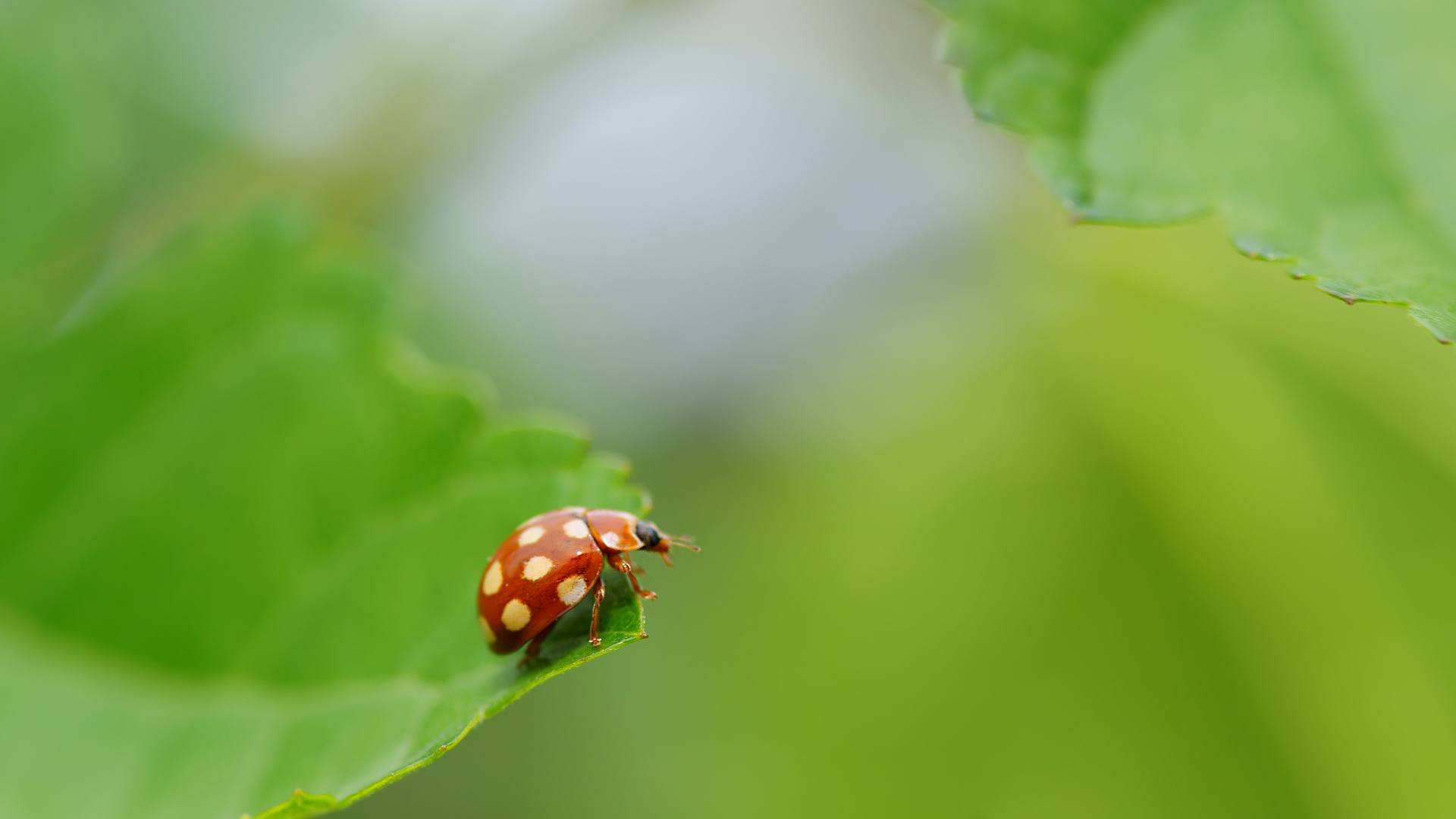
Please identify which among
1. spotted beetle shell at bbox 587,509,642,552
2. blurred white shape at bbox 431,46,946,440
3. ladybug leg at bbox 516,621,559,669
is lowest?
ladybug leg at bbox 516,621,559,669

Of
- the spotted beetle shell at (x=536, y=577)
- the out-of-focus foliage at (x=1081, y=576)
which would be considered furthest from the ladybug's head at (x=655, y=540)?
the out-of-focus foliage at (x=1081, y=576)

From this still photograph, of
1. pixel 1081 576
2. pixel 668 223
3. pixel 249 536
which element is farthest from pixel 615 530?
pixel 668 223

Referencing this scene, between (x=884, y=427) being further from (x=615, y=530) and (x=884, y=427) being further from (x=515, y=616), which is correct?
(x=515, y=616)

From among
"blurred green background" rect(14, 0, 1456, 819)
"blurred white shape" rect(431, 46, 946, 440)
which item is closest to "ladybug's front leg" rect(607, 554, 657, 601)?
"blurred green background" rect(14, 0, 1456, 819)

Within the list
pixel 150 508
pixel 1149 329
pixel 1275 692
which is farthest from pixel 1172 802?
pixel 150 508

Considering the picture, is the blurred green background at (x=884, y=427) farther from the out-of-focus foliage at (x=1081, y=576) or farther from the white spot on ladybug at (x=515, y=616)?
the white spot on ladybug at (x=515, y=616)

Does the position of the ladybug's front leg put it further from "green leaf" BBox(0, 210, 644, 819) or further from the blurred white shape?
the blurred white shape
